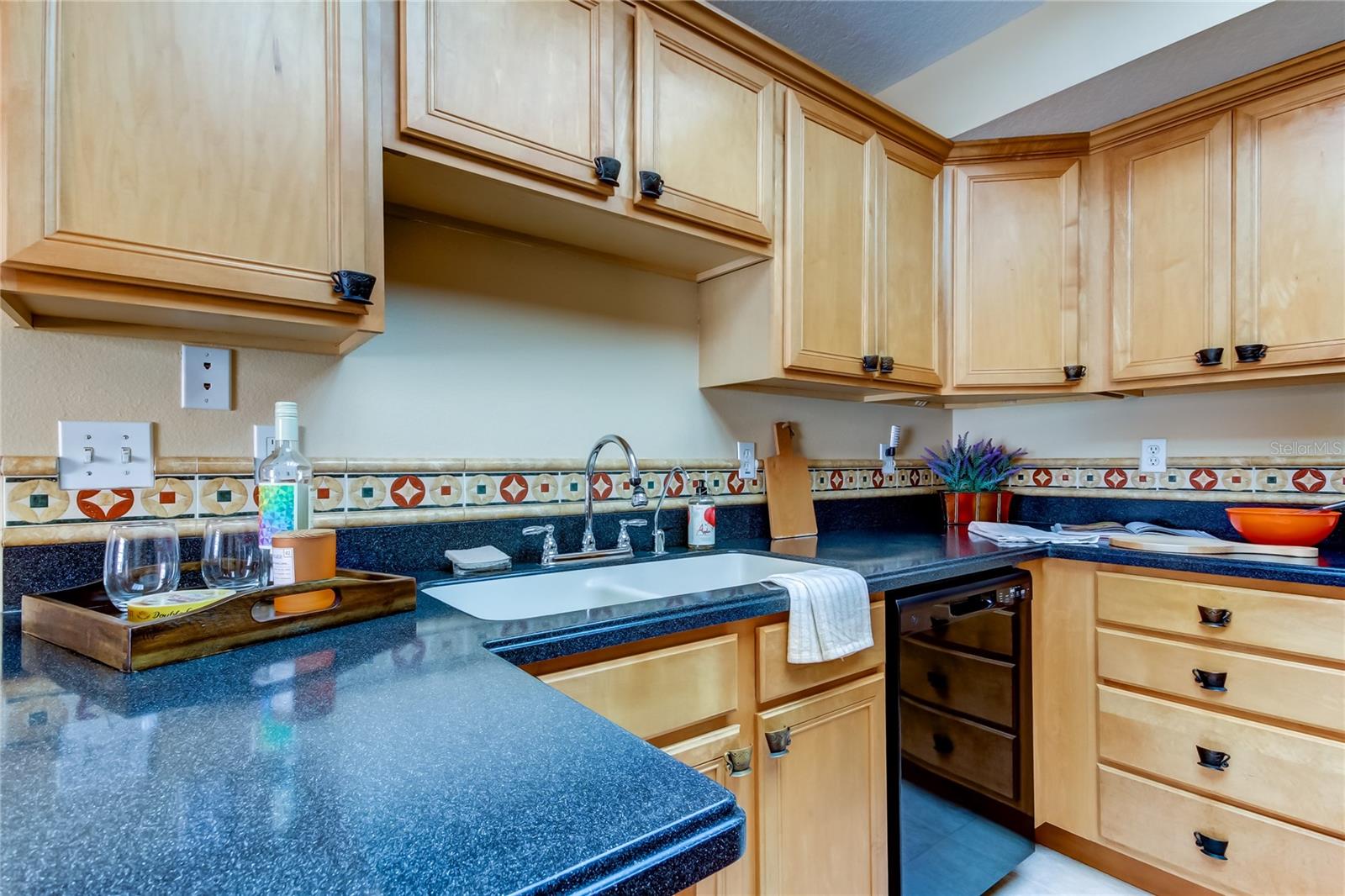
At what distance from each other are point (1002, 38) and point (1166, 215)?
2.36 feet

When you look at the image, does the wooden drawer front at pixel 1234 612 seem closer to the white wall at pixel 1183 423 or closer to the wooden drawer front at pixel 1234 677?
the wooden drawer front at pixel 1234 677

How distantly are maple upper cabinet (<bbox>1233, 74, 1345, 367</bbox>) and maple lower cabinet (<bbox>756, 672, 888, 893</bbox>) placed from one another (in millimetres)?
1445

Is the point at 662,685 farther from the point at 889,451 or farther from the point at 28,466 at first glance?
the point at 889,451

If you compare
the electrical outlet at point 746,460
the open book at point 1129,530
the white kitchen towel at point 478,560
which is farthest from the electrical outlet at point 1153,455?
the white kitchen towel at point 478,560

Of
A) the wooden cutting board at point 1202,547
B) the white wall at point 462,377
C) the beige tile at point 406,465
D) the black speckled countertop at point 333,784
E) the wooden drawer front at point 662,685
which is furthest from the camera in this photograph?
the wooden cutting board at point 1202,547

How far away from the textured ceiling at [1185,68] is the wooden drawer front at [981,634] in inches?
57.6

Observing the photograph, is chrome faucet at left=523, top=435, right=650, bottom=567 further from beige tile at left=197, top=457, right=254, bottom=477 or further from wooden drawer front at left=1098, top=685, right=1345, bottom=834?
wooden drawer front at left=1098, top=685, right=1345, bottom=834

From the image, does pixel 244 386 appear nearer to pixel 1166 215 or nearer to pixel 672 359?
pixel 672 359

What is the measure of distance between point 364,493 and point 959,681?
4.73 ft

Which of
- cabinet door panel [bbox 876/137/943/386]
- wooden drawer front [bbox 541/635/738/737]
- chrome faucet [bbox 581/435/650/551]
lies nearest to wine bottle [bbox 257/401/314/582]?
wooden drawer front [bbox 541/635/738/737]

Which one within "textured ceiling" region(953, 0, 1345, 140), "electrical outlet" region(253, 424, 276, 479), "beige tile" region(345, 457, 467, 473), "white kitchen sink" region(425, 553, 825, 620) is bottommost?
"white kitchen sink" region(425, 553, 825, 620)

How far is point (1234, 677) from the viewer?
150 cm

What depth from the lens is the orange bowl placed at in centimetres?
161

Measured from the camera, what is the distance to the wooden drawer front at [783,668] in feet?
3.93
